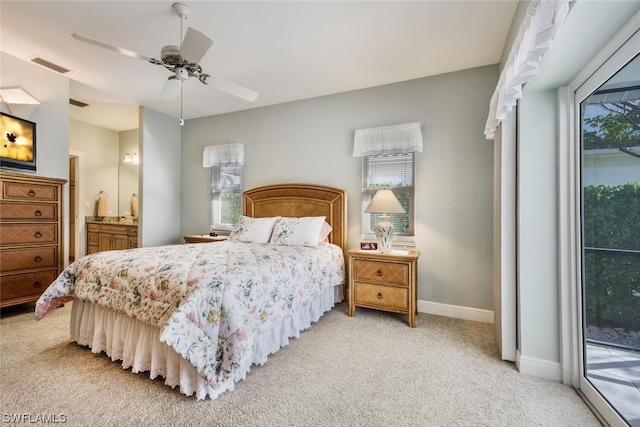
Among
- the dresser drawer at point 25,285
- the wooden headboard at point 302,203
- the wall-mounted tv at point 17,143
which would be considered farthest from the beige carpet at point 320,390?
the wall-mounted tv at point 17,143

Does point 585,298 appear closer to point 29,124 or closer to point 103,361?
point 103,361

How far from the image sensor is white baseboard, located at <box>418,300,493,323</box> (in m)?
2.89

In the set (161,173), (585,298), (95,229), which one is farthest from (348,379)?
(95,229)

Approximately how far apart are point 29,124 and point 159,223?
1907mm

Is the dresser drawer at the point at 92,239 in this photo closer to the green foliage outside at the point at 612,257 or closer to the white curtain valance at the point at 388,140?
the white curtain valance at the point at 388,140

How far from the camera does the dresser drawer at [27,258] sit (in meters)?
2.69

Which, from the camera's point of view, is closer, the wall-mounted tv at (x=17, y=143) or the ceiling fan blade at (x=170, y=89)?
the ceiling fan blade at (x=170, y=89)

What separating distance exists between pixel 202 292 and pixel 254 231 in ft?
5.89

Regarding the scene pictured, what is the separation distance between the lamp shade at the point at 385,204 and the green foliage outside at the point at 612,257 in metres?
1.46

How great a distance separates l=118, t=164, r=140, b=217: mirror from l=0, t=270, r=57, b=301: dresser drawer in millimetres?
2884

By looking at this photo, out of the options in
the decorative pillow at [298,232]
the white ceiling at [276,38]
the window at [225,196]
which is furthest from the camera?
the window at [225,196]

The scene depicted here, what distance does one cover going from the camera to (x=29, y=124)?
2980mm

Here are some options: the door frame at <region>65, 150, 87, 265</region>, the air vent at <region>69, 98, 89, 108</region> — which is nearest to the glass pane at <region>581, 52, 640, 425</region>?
the air vent at <region>69, 98, 89, 108</region>

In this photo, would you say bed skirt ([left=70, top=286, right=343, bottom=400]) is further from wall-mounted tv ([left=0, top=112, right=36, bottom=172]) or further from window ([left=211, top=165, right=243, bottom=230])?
window ([left=211, top=165, right=243, bottom=230])
